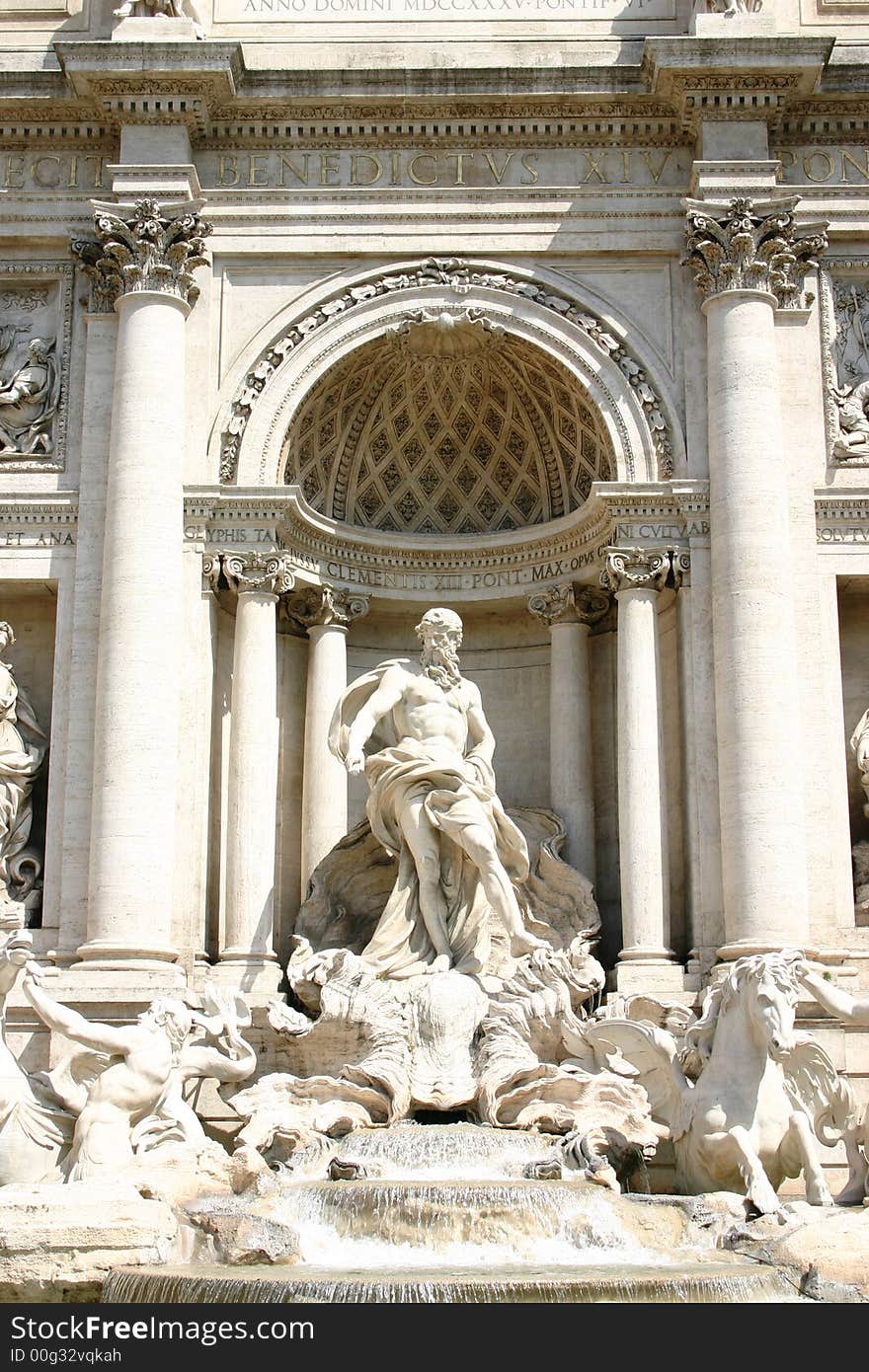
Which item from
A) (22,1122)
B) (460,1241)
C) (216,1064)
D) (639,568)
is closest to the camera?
(460,1241)

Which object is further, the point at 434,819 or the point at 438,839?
the point at 438,839

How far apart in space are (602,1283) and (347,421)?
12.3 m

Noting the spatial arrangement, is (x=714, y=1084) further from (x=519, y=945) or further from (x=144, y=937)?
(x=144, y=937)

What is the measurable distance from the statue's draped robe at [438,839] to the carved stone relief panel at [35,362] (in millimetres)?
4678

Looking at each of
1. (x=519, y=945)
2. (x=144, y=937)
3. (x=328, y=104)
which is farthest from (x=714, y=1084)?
(x=328, y=104)

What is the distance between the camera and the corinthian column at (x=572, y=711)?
20469 mm

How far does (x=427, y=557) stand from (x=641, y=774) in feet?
14.0

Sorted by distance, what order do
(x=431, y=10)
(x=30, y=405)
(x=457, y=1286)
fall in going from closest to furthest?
(x=457, y=1286), (x=30, y=405), (x=431, y=10)

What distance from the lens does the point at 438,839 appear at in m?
18.8

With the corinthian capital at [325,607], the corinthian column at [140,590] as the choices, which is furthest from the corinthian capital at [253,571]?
the corinthian capital at [325,607]

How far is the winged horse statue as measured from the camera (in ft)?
48.9

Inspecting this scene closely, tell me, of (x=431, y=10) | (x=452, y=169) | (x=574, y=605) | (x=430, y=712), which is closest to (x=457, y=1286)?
(x=430, y=712)

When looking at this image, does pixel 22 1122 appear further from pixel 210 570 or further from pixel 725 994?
pixel 210 570

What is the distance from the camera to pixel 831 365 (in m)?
20.4
